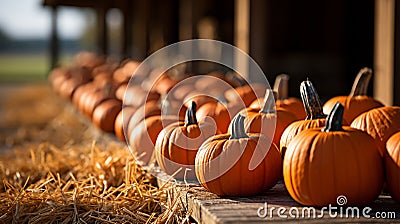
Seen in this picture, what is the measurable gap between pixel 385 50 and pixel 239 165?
81.5 inches

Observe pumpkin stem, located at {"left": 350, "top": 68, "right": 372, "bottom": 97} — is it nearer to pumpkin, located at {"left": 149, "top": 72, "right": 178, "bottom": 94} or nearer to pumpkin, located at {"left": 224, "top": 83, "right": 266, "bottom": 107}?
pumpkin, located at {"left": 224, "top": 83, "right": 266, "bottom": 107}

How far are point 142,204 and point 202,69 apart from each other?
840 cm

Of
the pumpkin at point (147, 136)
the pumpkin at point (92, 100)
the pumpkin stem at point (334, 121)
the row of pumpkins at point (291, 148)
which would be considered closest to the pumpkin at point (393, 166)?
the row of pumpkins at point (291, 148)

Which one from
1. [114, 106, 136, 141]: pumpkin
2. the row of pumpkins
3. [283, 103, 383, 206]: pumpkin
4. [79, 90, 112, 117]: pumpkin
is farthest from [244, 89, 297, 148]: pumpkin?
[79, 90, 112, 117]: pumpkin

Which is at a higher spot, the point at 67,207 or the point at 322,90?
the point at 67,207

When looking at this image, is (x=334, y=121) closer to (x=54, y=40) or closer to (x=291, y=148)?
(x=291, y=148)

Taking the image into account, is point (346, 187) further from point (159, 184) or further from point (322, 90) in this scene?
point (322, 90)

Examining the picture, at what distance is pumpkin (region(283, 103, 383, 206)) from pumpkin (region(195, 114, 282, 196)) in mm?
200

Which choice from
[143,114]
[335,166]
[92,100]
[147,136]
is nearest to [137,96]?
[92,100]

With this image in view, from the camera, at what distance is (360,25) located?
10773 millimetres

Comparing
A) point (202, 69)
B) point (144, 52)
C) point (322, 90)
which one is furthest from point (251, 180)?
point (144, 52)

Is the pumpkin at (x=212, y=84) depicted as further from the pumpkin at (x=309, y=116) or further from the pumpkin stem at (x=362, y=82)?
the pumpkin at (x=309, y=116)

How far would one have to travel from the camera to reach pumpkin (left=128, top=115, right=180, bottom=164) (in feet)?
11.3

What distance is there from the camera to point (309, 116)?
2.63m
